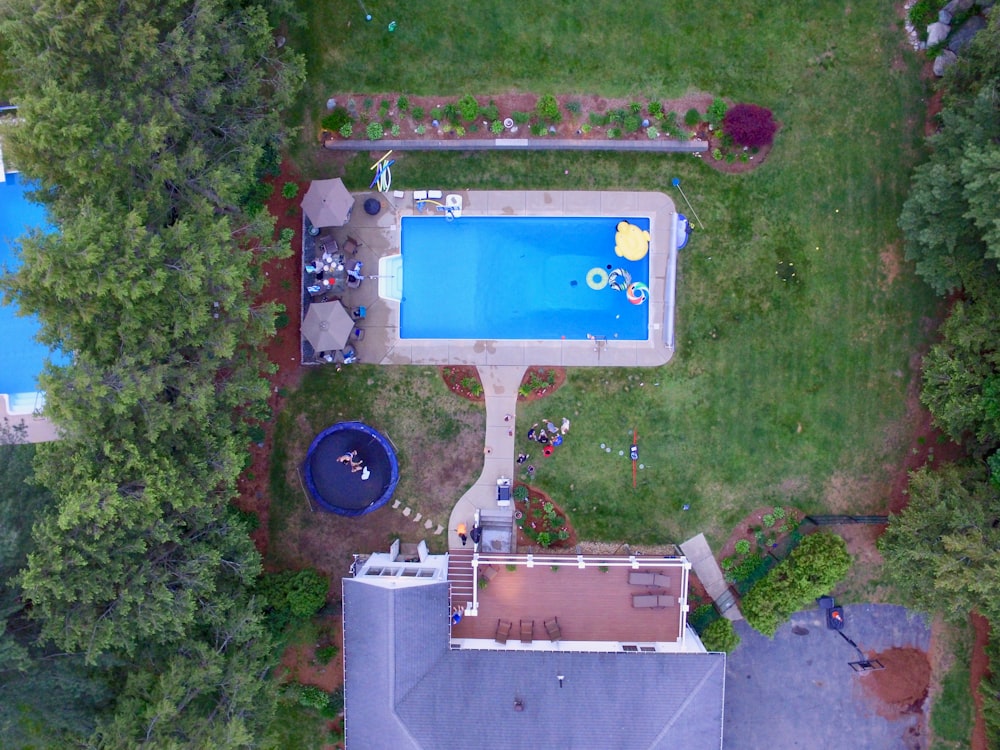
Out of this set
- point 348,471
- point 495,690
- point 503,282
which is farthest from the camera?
point 503,282

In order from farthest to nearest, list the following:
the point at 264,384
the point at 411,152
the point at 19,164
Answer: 1. the point at 411,152
2. the point at 264,384
3. the point at 19,164

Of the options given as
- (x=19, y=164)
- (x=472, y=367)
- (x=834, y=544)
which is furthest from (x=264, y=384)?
(x=834, y=544)

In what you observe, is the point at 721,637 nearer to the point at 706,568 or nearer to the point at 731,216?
the point at 706,568

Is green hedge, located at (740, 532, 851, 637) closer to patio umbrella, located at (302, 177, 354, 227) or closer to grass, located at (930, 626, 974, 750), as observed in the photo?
grass, located at (930, 626, 974, 750)

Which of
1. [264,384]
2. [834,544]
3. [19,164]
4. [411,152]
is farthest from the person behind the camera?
[411,152]

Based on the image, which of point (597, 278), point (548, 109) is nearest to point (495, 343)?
point (597, 278)

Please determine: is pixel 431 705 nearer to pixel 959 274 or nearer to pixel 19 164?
pixel 19 164

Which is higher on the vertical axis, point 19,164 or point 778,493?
point 19,164
